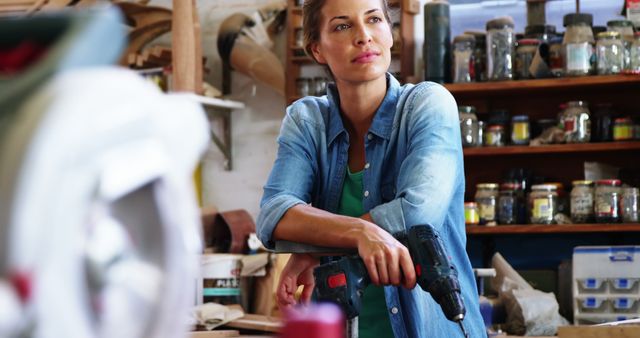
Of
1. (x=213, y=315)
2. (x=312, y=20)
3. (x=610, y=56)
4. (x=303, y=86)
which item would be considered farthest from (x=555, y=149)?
(x=312, y=20)

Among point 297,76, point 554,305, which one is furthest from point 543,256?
point 297,76

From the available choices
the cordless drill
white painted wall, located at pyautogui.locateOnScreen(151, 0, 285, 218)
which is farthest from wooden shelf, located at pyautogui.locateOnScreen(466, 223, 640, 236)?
the cordless drill

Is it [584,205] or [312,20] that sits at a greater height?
[312,20]

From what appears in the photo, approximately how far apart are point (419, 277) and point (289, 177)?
456 mm

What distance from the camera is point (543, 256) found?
502cm

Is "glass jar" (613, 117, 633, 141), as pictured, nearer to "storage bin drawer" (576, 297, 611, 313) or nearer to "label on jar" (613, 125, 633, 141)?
"label on jar" (613, 125, 633, 141)

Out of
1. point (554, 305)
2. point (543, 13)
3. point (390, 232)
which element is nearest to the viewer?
point (390, 232)

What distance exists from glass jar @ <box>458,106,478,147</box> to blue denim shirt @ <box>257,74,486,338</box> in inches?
108

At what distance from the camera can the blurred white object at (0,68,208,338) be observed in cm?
53

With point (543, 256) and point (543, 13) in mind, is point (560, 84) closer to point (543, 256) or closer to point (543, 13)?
point (543, 13)

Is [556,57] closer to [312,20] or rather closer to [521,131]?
[521,131]

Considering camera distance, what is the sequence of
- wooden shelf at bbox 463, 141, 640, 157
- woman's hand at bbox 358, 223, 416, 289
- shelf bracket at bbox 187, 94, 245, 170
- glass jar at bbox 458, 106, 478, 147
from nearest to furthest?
1. woman's hand at bbox 358, 223, 416, 289
2. wooden shelf at bbox 463, 141, 640, 157
3. glass jar at bbox 458, 106, 478, 147
4. shelf bracket at bbox 187, 94, 245, 170

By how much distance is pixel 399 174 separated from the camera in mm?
1853

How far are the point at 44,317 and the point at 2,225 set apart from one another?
54mm
